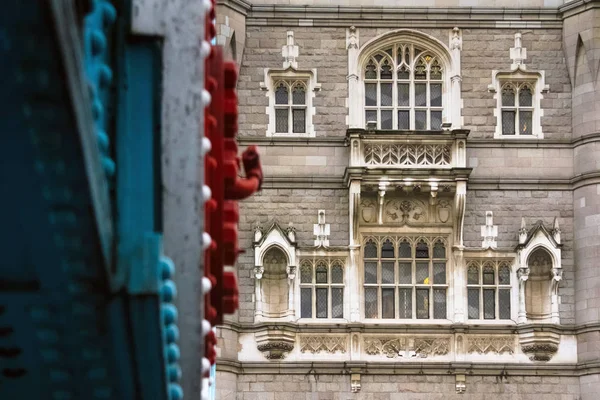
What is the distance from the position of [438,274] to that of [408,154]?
86.8 inches

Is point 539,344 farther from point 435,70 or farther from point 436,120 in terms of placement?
point 435,70

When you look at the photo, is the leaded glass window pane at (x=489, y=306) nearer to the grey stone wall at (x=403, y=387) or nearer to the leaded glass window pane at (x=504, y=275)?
the leaded glass window pane at (x=504, y=275)

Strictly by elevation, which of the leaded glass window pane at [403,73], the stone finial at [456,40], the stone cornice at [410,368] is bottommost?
the stone cornice at [410,368]

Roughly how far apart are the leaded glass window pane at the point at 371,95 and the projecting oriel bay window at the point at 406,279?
2459 millimetres

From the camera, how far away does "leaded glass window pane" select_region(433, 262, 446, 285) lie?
2733cm

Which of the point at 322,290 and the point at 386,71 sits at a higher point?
the point at 386,71

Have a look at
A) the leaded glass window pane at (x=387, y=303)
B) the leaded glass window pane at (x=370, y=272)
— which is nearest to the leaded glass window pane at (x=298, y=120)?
the leaded glass window pane at (x=370, y=272)

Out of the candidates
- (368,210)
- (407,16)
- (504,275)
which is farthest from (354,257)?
(407,16)

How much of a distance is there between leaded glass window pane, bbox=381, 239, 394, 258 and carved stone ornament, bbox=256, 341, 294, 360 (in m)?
2.30

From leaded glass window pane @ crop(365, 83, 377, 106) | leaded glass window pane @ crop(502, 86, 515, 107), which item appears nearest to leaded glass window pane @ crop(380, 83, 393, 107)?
leaded glass window pane @ crop(365, 83, 377, 106)

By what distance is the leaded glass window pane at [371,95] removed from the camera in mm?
27844

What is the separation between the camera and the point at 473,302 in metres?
27.3

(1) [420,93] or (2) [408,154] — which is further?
(1) [420,93]

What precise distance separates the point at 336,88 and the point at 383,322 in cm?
433
